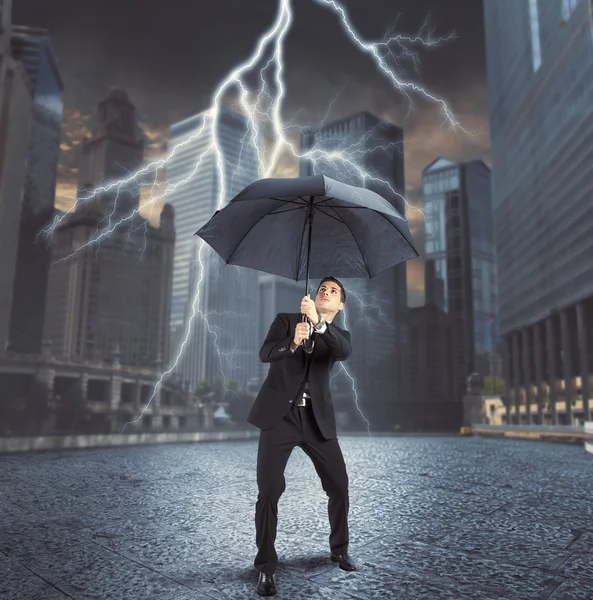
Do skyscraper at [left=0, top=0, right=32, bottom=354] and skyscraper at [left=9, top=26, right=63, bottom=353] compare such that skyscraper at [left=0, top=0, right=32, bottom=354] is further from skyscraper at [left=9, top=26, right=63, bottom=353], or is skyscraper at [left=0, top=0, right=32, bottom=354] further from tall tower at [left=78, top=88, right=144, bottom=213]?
tall tower at [left=78, top=88, right=144, bottom=213]

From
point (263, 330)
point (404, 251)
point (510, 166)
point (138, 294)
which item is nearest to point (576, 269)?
point (510, 166)

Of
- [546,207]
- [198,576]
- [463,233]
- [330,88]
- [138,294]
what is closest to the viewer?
[198,576]

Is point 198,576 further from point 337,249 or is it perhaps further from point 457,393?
point 457,393

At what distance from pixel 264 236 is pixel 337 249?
49cm

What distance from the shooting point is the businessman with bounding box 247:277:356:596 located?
2805mm

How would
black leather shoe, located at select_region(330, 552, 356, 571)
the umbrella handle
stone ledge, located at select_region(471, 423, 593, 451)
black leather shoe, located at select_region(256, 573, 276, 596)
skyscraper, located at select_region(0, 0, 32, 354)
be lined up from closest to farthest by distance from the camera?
1. black leather shoe, located at select_region(256, 573, 276, 596)
2. the umbrella handle
3. black leather shoe, located at select_region(330, 552, 356, 571)
4. stone ledge, located at select_region(471, 423, 593, 451)
5. skyscraper, located at select_region(0, 0, 32, 354)

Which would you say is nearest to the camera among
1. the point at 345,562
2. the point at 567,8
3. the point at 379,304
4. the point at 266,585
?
the point at 266,585

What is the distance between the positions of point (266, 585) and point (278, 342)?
3.83 ft

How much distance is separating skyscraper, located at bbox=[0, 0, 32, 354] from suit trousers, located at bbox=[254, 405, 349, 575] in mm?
→ 49069

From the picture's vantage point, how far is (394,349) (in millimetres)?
91000

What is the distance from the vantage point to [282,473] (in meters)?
2.85

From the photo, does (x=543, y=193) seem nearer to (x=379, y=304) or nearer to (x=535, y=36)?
(x=535, y=36)

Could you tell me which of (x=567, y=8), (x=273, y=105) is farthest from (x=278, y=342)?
(x=567, y=8)

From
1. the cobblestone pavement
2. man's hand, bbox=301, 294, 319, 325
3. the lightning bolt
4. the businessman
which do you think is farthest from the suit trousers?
the lightning bolt
